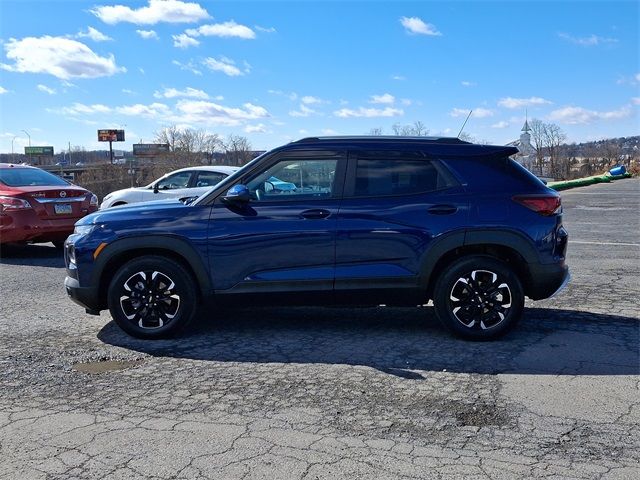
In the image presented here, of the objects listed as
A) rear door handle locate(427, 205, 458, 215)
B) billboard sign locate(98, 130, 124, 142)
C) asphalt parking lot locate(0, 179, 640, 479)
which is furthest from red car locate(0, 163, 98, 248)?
billboard sign locate(98, 130, 124, 142)

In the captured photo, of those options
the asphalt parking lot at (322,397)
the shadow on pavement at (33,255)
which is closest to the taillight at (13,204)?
the shadow on pavement at (33,255)

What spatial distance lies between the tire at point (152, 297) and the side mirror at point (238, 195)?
2.62 feet

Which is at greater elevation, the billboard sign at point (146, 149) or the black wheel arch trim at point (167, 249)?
the billboard sign at point (146, 149)

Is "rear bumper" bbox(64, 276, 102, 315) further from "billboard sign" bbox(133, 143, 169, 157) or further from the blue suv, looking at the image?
"billboard sign" bbox(133, 143, 169, 157)

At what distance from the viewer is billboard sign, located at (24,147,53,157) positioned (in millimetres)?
161375

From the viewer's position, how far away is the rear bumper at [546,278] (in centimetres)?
543

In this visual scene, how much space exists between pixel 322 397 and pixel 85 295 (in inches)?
106

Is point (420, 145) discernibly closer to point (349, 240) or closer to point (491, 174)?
point (491, 174)

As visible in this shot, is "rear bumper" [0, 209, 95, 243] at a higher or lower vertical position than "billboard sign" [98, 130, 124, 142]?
lower

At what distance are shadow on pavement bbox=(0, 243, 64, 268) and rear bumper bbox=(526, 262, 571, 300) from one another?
7.59 meters

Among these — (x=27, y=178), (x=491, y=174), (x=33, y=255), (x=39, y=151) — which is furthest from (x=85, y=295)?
(x=39, y=151)

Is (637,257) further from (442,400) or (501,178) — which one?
(442,400)

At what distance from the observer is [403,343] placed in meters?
5.44

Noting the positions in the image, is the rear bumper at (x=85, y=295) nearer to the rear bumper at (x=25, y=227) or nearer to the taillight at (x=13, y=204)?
the rear bumper at (x=25, y=227)
